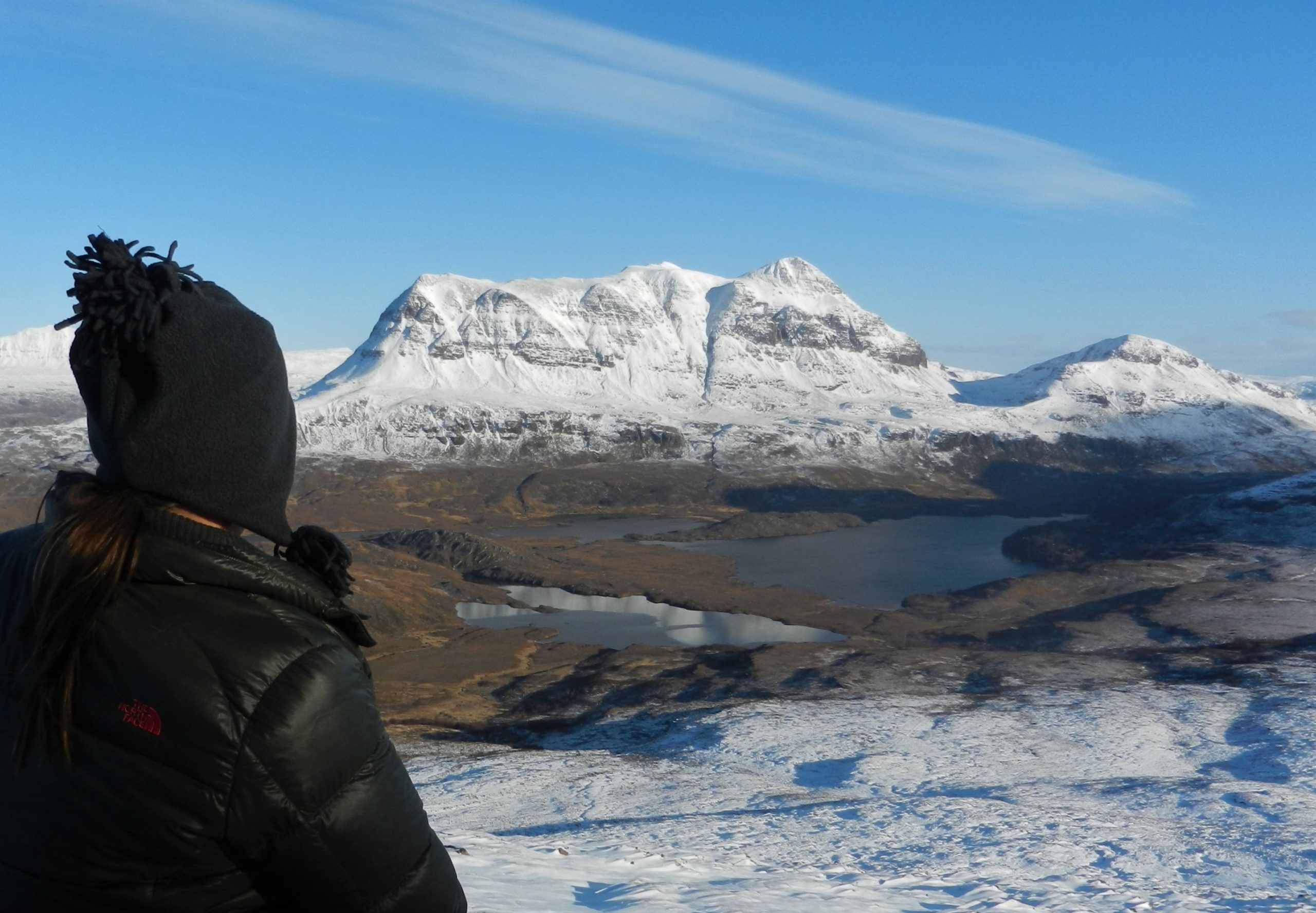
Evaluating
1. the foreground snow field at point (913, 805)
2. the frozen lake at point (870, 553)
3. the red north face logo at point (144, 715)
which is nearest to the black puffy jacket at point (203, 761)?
the red north face logo at point (144, 715)

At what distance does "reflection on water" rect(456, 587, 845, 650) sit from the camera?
56.6 m

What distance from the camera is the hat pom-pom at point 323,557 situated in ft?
7.37

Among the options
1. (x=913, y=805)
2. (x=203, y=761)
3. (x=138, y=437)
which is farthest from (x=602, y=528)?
(x=203, y=761)

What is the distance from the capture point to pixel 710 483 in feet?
440

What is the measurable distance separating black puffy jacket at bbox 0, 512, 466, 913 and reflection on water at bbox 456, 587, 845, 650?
170 ft

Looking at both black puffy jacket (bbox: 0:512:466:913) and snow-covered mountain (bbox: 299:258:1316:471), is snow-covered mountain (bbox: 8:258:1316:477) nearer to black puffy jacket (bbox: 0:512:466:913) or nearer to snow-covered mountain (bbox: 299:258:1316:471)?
snow-covered mountain (bbox: 299:258:1316:471)

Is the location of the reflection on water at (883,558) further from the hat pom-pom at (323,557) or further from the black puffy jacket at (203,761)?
the black puffy jacket at (203,761)

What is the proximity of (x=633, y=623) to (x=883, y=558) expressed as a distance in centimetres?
3552

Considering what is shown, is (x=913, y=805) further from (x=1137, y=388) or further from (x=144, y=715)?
(x=1137, y=388)

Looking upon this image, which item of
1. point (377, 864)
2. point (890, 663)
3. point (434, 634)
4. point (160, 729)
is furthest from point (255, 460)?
point (434, 634)

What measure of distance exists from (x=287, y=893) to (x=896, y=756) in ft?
90.9

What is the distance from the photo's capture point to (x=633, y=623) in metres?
61.8

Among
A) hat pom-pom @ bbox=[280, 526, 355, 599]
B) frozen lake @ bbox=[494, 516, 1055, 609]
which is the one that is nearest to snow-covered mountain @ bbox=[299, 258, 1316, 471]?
frozen lake @ bbox=[494, 516, 1055, 609]

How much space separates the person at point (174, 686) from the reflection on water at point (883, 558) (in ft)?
224
